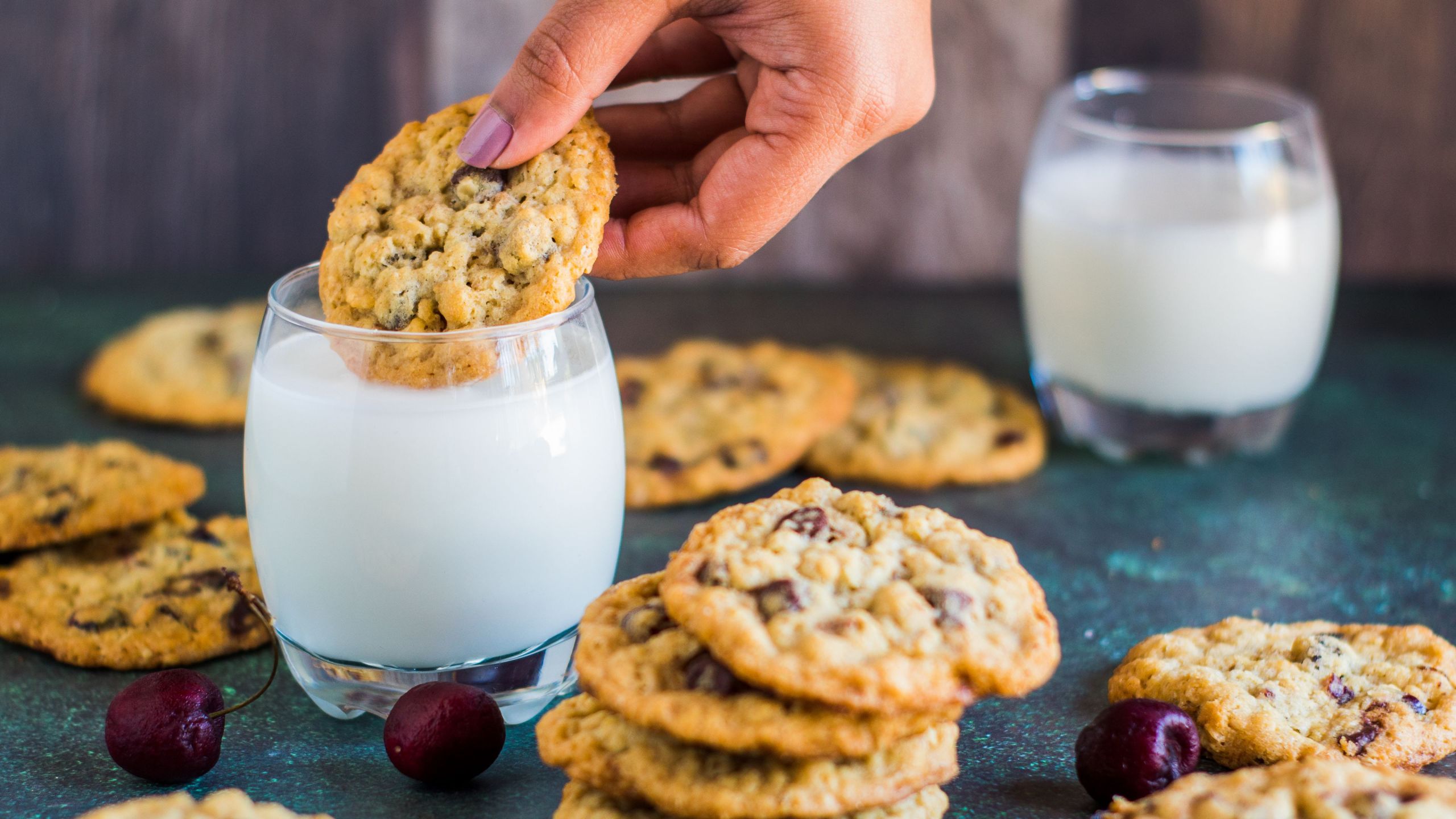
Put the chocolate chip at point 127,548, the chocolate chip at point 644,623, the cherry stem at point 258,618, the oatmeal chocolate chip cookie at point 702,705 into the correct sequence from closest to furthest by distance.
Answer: the oatmeal chocolate chip cookie at point 702,705, the chocolate chip at point 644,623, the cherry stem at point 258,618, the chocolate chip at point 127,548

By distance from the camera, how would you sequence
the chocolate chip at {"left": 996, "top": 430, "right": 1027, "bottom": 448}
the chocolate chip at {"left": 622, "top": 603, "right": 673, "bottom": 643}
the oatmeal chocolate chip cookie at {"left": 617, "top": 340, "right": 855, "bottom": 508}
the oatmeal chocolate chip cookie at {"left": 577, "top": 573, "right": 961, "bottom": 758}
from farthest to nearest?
the chocolate chip at {"left": 996, "top": 430, "right": 1027, "bottom": 448}, the oatmeal chocolate chip cookie at {"left": 617, "top": 340, "right": 855, "bottom": 508}, the chocolate chip at {"left": 622, "top": 603, "right": 673, "bottom": 643}, the oatmeal chocolate chip cookie at {"left": 577, "top": 573, "right": 961, "bottom": 758}

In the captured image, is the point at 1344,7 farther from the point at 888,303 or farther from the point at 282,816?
the point at 282,816

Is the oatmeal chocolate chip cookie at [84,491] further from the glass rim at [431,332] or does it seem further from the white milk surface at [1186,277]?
the white milk surface at [1186,277]

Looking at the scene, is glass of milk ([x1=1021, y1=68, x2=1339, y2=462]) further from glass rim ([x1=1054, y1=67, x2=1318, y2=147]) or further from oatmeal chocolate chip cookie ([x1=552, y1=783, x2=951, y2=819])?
oatmeal chocolate chip cookie ([x1=552, y1=783, x2=951, y2=819])

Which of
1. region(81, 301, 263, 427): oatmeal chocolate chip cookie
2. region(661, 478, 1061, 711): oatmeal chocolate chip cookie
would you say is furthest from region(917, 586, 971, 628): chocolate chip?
region(81, 301, 263, 427): oatmeal chocolate chip cookie

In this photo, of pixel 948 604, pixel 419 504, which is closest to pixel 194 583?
pixel 419 504

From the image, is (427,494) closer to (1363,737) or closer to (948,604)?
(948,604)

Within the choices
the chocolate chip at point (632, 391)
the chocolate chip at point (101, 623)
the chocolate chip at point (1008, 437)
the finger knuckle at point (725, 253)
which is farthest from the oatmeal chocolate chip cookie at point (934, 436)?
the chocolate chip at point (101, 623)

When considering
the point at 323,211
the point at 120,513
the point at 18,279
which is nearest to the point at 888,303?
the point at 323,211
